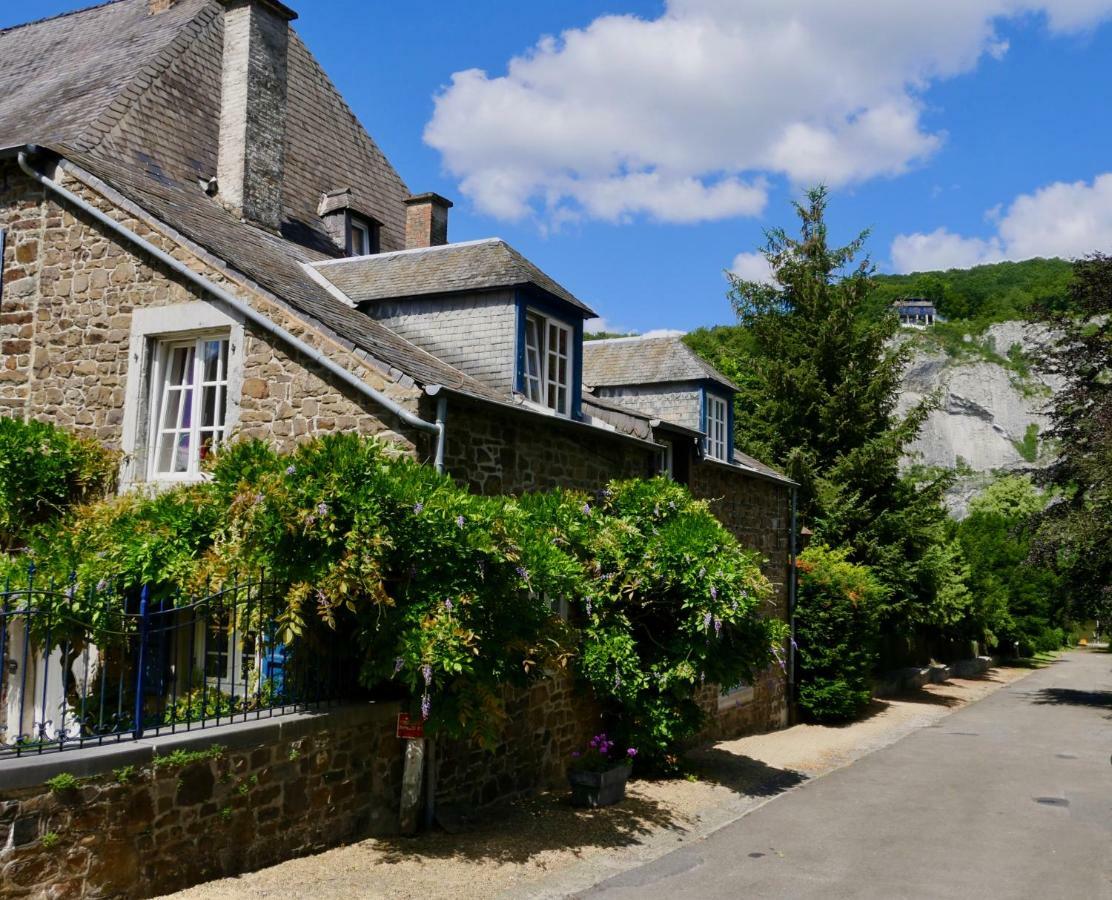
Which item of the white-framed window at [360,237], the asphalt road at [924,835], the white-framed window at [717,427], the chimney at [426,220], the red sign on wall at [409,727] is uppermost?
the chimney at [426,220]

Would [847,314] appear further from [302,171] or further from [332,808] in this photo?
[332,808]

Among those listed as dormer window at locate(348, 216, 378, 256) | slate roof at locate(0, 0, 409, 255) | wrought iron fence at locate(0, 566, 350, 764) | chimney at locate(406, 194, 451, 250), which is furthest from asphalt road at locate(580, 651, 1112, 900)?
chimney at locate(406, 194, 451, 250)

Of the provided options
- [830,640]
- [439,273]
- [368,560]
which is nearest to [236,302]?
[439,273]

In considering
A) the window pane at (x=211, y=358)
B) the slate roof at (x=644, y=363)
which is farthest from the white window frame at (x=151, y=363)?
the slate roof at (x=644, y=363)

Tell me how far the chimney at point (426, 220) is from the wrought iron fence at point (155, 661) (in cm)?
933

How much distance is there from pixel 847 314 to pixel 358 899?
20266 millimetres

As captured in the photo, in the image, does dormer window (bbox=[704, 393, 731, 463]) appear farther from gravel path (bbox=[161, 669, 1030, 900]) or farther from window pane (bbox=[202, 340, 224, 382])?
window pane (bbox=[202, 340, 224, 382])

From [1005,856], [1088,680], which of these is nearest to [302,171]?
[1005,856]

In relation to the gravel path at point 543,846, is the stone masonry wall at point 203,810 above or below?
above

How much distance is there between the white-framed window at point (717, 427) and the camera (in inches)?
632

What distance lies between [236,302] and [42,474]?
2.65m

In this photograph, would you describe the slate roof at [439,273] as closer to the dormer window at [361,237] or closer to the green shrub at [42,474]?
the dormer window at [361,237]

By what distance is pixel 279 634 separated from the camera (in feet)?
24.7

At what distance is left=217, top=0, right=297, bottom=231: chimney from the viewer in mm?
12891
